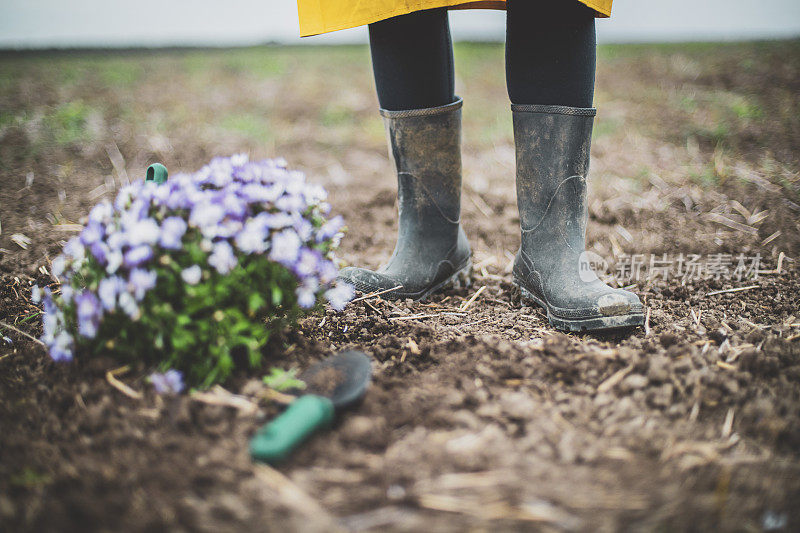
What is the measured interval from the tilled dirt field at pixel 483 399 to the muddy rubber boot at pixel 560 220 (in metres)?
0.07

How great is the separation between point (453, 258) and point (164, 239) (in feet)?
3.34

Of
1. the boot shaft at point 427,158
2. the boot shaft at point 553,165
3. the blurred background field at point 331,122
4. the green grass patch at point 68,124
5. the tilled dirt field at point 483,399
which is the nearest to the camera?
the tilled dirt field at point 483,399

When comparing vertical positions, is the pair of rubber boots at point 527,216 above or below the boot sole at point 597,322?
above

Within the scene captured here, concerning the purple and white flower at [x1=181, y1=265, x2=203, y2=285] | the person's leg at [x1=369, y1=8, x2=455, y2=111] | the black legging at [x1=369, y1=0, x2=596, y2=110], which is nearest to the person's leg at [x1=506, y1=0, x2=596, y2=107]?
the black legging at [x1=369, y1=0, x2=596, y2=110]

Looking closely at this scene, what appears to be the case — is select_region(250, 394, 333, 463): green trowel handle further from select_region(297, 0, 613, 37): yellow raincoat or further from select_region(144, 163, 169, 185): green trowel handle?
select_region(297, 0, 613, 37): yellow raincoat

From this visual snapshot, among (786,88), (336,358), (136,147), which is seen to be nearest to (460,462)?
(336,358)

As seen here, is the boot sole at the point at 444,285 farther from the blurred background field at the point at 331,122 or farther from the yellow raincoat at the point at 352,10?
the blurred background field at the point at 331,122

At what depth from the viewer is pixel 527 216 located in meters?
1.59

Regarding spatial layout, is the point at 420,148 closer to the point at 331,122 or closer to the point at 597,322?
the point at 597,322

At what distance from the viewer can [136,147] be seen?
120 inches

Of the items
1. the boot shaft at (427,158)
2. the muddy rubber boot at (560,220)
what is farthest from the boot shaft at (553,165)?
the boot shaft at (427,158)

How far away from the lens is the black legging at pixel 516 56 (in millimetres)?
1352

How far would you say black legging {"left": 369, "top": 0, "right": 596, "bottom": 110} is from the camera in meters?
1.35

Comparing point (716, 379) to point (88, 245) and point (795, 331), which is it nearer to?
point (795, 331)
